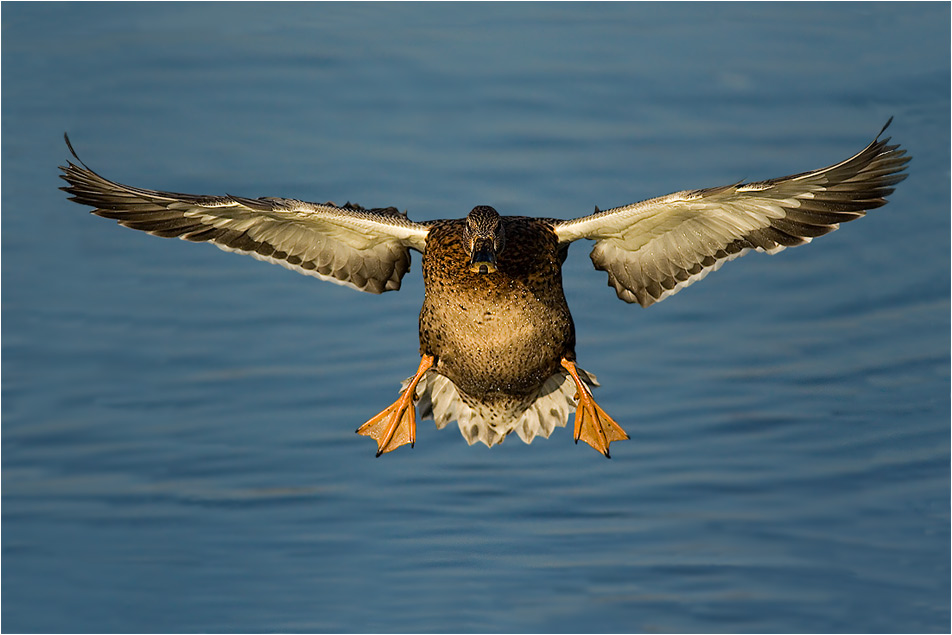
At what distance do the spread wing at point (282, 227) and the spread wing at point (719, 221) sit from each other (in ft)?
4.83

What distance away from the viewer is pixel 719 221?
38.1 feet

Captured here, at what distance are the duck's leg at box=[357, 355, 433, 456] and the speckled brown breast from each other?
498 mm

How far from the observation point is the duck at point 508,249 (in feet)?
36.5

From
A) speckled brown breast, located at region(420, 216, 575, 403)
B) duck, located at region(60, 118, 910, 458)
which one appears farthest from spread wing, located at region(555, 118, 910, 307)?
speckled brown breast, located at region(420, 216, 575, 403)

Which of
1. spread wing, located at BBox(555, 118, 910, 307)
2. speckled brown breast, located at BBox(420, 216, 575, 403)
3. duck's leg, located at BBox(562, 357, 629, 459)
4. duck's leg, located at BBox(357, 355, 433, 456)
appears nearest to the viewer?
spread wing, located at BBox(555, 118, 910, 307)

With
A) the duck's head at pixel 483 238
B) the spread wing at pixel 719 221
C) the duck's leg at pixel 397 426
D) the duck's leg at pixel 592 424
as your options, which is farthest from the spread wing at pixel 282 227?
the duck's leg at pixel 592 424

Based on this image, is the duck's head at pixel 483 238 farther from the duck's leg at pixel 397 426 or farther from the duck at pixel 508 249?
the duck's leg at pixel 397 426

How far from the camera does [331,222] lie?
39.2ft

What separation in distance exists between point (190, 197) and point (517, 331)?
8.42 feet

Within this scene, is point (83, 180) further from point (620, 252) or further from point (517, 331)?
point (620, 252)

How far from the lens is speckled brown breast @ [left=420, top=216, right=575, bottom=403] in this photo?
11.5 meters

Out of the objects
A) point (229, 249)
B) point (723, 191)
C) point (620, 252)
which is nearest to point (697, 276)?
point (620, 252)

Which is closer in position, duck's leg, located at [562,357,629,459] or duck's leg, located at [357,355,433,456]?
duck's leg, located at [562,357,629,459]

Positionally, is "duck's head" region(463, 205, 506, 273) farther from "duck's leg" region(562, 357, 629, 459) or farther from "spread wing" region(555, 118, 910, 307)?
"duck's leg" region(562, 357, 629, 459)
